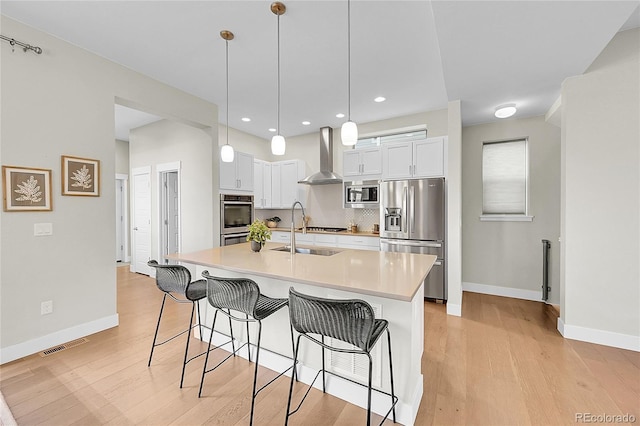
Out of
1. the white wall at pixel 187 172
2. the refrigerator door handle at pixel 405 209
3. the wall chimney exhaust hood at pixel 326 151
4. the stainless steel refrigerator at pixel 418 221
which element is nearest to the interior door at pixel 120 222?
the white wall at pixel 187 172

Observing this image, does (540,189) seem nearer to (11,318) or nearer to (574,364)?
(574,364)

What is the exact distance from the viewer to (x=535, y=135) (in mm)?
3893

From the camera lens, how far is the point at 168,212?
507 cm

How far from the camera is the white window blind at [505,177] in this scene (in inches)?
160

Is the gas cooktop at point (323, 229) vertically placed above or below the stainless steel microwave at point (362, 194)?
below

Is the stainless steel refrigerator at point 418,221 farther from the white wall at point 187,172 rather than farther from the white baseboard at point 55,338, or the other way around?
the white baseboard at point 55,338

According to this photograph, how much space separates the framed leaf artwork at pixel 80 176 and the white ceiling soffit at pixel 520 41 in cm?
341

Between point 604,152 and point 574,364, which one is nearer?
point 574,364

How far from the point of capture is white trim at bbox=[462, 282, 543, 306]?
12.8ft

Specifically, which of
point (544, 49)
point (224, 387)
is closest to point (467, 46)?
point (544, 49)

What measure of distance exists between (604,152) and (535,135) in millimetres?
1437

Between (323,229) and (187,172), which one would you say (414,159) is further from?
(187,172)

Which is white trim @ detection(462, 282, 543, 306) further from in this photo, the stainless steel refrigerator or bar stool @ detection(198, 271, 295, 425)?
bar stool @ detection(198, 271, 295, 425)

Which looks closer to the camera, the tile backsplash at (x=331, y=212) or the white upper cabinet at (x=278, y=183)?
the tile backsplash at (x=331, y=212)
